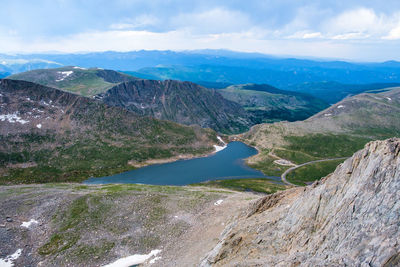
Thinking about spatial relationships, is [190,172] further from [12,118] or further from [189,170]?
[12,118]

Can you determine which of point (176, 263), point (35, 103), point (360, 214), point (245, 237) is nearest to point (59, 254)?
point (176, 263)

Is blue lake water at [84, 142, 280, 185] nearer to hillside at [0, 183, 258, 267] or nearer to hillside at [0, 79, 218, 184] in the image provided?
hillside at [0, 79, 218, 184]

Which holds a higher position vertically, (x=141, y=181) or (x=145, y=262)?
(x=145, y=262)

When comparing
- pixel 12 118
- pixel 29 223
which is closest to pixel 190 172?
pixel 29 223

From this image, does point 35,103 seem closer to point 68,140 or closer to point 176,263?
point 68,140

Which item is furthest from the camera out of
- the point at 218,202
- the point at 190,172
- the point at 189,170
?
the point at 189,170

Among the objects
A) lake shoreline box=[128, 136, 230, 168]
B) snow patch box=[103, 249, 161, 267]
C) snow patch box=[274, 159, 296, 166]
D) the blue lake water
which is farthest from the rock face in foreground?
snow patch box=[274, 159, 296, 166]

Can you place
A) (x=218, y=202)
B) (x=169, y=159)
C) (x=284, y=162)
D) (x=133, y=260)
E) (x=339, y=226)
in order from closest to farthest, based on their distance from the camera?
1. (x=339, y=226)
2. (x=133, y=260)
3. (x=218, y=202)
4. (x=169, y=159)
5. (x=284, y=162)

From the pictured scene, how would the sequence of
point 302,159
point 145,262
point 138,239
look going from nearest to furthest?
point 145,262
point 138,239
point 302,159
